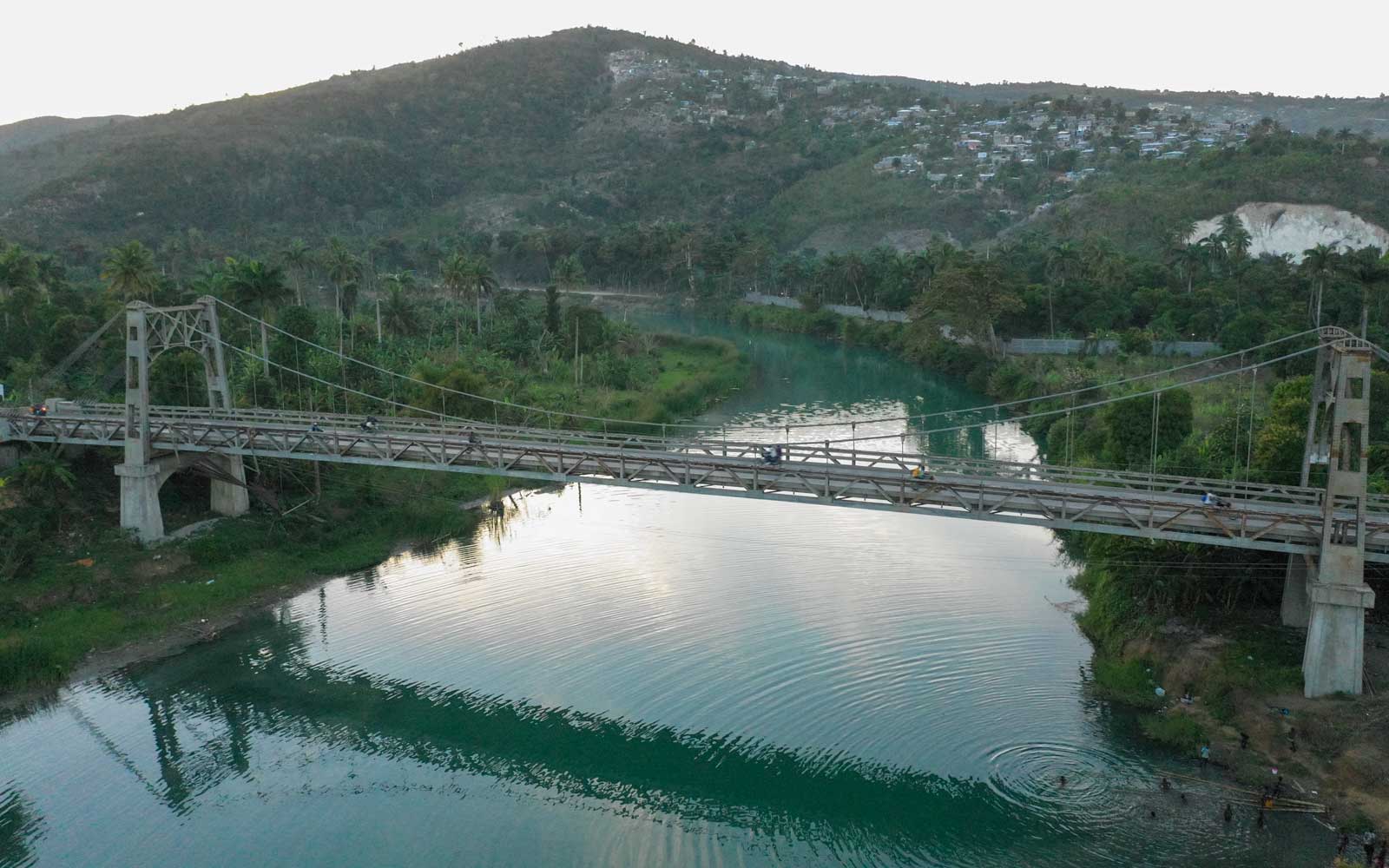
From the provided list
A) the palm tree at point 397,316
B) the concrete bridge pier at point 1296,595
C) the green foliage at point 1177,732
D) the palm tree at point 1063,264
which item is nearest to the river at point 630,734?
the green foliage at point 1177,732

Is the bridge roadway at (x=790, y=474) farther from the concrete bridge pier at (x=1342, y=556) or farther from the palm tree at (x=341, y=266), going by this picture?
the palm tree at (x=341, y=266)

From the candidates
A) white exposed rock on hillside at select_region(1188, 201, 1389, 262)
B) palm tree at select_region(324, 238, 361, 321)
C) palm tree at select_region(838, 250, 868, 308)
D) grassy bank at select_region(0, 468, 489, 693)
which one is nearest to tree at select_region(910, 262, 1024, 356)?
palm tree at select_region(838, 250, 868, 308)

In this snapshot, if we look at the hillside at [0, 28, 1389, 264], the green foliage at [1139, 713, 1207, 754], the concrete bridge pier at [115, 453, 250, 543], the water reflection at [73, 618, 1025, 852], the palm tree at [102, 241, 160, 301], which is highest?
the hillside at [0, 28, 1389, 264]

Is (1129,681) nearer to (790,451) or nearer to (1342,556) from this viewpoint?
(1342,556)

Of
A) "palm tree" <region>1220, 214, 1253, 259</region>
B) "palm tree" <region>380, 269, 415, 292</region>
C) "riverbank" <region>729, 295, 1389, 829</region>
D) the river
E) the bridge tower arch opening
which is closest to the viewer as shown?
the river

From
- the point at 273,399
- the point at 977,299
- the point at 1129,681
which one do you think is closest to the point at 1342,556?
the point at 1129,681

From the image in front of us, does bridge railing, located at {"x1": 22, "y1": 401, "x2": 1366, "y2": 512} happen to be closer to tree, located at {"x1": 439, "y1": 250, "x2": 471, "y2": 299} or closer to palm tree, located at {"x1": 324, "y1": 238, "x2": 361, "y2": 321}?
palm tree, located at {"x1": 324, "y1": 238, "x2": 361, "y2": 321}

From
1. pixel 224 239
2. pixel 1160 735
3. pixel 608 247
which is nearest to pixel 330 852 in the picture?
pixel 1160 735
